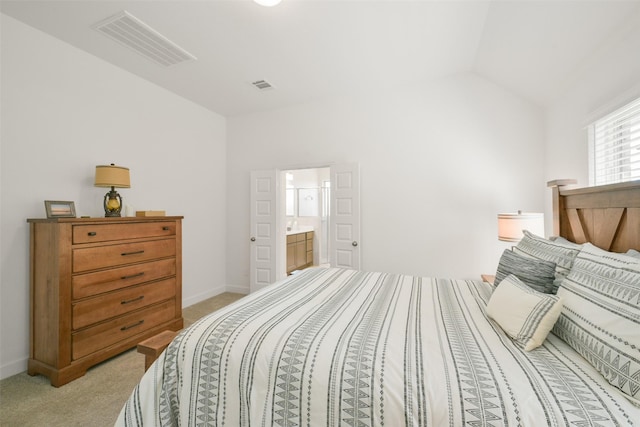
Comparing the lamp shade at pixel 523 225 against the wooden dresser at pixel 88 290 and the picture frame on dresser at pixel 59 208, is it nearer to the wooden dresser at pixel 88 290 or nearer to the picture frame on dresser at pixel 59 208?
the wooden dresser at pixel 88 290

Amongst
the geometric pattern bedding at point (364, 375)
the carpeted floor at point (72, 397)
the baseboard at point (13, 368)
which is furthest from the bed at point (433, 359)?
A: the baseboard at point (13, 368)

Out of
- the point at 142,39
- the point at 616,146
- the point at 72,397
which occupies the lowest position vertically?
the point at 72,397

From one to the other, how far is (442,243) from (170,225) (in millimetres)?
3221

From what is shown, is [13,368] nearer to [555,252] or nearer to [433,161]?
[555,252]

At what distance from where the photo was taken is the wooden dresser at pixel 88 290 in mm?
1956

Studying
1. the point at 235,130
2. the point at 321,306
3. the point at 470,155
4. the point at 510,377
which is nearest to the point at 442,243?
the point at 470,155

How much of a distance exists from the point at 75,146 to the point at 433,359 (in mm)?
3409

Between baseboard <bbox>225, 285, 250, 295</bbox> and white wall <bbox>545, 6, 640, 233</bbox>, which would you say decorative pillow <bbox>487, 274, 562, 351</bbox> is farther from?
baseboard <bbox>225, 285, 250, 295</bbox>

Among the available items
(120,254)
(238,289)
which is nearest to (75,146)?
(120,254)

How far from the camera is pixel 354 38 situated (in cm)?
245

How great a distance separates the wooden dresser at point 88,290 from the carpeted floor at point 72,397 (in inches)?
3.3

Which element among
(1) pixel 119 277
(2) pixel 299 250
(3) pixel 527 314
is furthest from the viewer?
(2) pixel 299 250

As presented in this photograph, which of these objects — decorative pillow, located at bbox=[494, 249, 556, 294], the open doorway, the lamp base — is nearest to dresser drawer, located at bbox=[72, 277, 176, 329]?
the lamp base

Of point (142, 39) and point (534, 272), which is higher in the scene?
point (142, 39)
